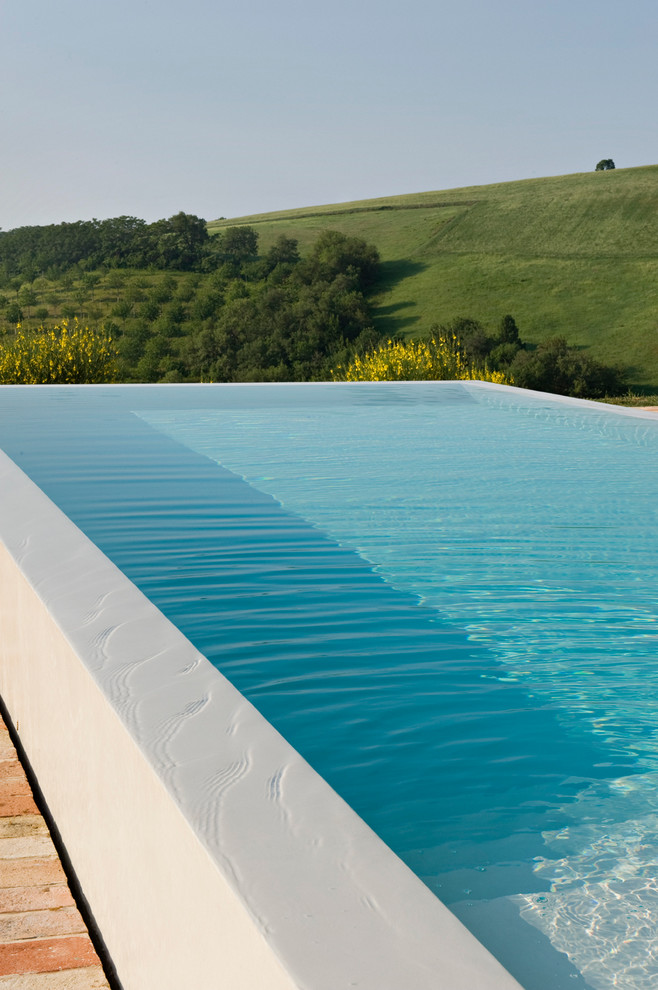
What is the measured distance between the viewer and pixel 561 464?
217 inches

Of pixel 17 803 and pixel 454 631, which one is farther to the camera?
pixel 454 631

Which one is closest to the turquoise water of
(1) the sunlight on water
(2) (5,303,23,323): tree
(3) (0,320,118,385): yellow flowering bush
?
(1) the sunlight on water

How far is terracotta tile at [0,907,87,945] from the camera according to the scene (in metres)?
1.41

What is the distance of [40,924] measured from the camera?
145cm

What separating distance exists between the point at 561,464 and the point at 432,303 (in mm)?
30816

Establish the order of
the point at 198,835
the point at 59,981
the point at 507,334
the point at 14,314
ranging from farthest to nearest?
the point at 14,314 < the point at 507,334 < the point at 59,981 < the point at 198,835

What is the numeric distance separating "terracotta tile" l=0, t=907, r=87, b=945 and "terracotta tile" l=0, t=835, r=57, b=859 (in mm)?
225

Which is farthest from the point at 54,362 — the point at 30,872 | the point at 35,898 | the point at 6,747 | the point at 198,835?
the point at 198,835

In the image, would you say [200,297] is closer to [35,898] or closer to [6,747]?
[6,747]

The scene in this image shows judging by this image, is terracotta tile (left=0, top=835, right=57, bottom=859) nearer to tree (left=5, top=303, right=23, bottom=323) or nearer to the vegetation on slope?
the vegetation on slope

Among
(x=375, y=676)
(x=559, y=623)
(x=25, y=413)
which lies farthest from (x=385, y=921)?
(x=25, y=413)

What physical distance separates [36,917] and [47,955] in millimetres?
117

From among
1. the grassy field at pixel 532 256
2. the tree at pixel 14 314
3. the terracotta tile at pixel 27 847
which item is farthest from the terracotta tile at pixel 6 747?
the tree at pixel 14 314

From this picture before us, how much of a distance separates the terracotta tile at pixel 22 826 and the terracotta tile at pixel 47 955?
1.32 feet
